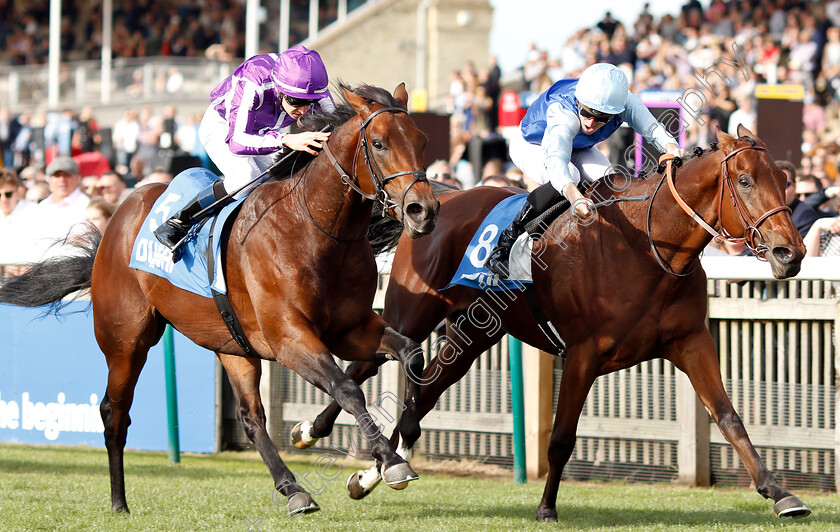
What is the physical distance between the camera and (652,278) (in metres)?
4.98

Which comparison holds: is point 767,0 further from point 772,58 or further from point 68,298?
point 68,298

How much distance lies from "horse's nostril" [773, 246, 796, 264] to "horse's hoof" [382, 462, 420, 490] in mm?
1676

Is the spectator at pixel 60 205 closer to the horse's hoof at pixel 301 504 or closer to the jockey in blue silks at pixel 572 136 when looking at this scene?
the jockey in blue silks at pixel 572 136

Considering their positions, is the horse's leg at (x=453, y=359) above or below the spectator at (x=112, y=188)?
below

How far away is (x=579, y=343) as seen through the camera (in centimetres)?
514

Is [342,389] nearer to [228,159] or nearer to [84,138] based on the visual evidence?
[228,159]

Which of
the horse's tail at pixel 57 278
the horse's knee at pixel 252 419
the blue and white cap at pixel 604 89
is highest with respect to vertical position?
the blue and white cap at pixel 604 89

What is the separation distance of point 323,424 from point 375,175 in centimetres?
151

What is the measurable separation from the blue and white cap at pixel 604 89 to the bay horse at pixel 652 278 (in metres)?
0.39

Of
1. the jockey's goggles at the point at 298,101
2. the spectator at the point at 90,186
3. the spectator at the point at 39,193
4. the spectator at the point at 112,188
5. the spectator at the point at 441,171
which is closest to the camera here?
the jockey's goggles at the point at 298,101

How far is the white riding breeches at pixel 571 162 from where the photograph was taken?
220 inches

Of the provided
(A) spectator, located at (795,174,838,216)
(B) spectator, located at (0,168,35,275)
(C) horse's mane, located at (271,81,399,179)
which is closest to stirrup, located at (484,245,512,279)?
(C) horse's mane, located at (271,81,399,179)

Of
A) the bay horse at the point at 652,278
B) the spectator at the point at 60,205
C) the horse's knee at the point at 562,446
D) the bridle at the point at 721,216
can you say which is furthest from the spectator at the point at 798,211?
the spectator at the point at 60,205

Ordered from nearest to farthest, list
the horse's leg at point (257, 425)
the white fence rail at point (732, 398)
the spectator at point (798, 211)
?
the horse's leg at point (257, 425) → the white fence rail at point (732, 398) → the spectator at point (798, 211)
